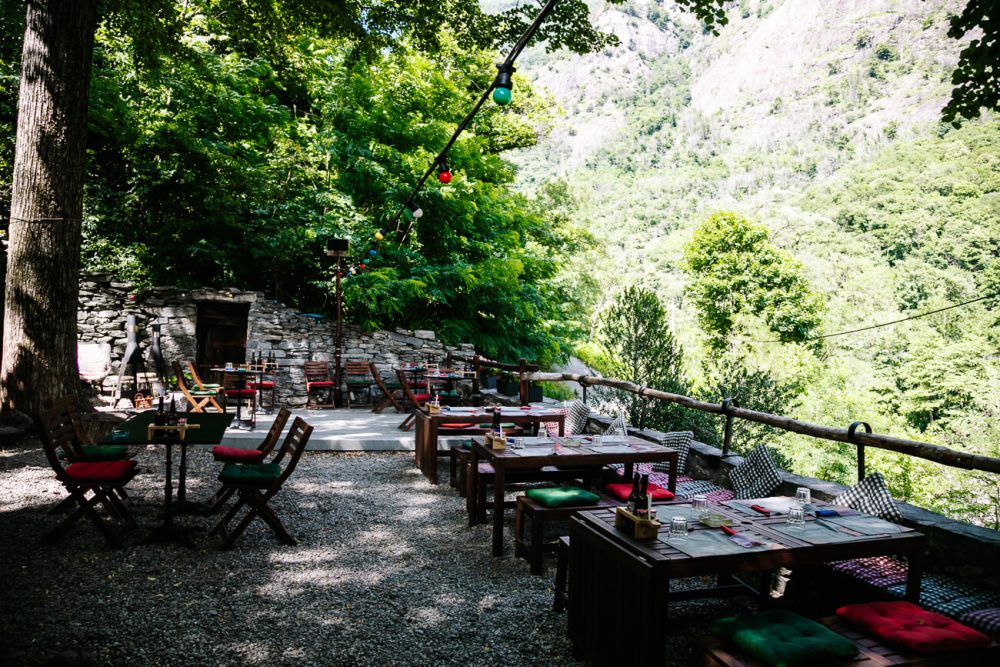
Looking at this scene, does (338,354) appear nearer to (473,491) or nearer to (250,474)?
(473,491)

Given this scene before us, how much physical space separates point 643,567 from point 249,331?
10.3 metres

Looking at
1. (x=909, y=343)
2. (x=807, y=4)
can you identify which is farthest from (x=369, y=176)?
(x=807, y=4)

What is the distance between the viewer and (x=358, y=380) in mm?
11039

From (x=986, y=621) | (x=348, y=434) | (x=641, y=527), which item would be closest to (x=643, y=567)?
(x=641, y=527)

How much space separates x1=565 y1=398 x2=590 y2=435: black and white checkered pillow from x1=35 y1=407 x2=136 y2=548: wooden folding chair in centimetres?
370

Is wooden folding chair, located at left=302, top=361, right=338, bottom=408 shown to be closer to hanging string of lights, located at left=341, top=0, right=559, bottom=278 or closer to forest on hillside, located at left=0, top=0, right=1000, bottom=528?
forest on hillside, located at left=0, top=0, right=1000, bottom=528

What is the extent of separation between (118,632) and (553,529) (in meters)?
2.81

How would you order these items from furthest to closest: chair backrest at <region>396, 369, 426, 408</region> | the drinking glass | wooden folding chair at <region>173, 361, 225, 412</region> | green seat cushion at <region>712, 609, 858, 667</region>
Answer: wooden folding chair at <region>173, 361, 225, 412</region> < chair backrest at <region>396, 369, 426, 408</region> < the drinking glass < green seat cushion at <region>712, 609, 858, 667</region>

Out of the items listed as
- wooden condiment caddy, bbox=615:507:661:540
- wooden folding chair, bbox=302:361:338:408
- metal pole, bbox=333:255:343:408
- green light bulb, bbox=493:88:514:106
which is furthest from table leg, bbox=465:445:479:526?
wooden folding chair, bbox=302:361:338:408

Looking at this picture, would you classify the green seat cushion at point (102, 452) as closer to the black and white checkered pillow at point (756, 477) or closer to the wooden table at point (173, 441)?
the wooden table at point (173, 441)

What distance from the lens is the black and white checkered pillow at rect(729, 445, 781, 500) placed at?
147 inches

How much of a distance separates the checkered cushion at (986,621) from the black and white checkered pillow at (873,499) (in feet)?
1.85

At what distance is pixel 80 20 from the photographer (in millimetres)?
6293

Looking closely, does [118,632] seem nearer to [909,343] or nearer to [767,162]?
[909,343]
